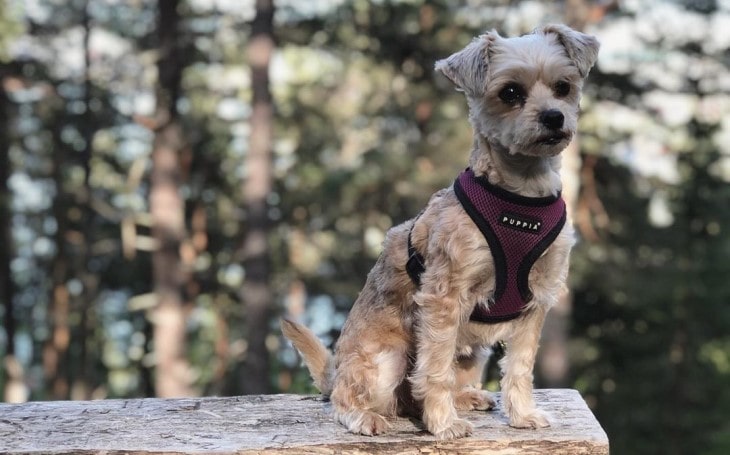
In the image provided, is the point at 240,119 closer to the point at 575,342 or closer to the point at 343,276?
the point at 343,276

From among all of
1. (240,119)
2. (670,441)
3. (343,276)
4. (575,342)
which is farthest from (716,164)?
(240,119)

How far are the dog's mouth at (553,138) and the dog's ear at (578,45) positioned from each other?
45 centimetres

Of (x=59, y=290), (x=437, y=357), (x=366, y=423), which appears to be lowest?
(x=59, y=290)

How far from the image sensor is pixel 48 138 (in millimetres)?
25219

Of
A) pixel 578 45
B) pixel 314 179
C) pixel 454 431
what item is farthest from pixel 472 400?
pixel 314 179

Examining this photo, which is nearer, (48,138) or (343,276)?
(343,276)

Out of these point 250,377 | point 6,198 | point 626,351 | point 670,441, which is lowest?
point 670,441

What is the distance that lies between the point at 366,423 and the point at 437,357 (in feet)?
2.05

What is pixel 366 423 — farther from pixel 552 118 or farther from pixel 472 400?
pixel 552 118

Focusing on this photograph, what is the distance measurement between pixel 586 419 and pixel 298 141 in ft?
61.1

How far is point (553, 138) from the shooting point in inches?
158

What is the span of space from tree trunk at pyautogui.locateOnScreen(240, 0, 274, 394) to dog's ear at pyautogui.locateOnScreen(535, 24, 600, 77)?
11.5 metres

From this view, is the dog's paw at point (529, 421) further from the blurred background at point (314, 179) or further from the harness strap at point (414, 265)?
the blurred background at point (314, 179)

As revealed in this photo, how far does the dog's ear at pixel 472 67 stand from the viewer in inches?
165
